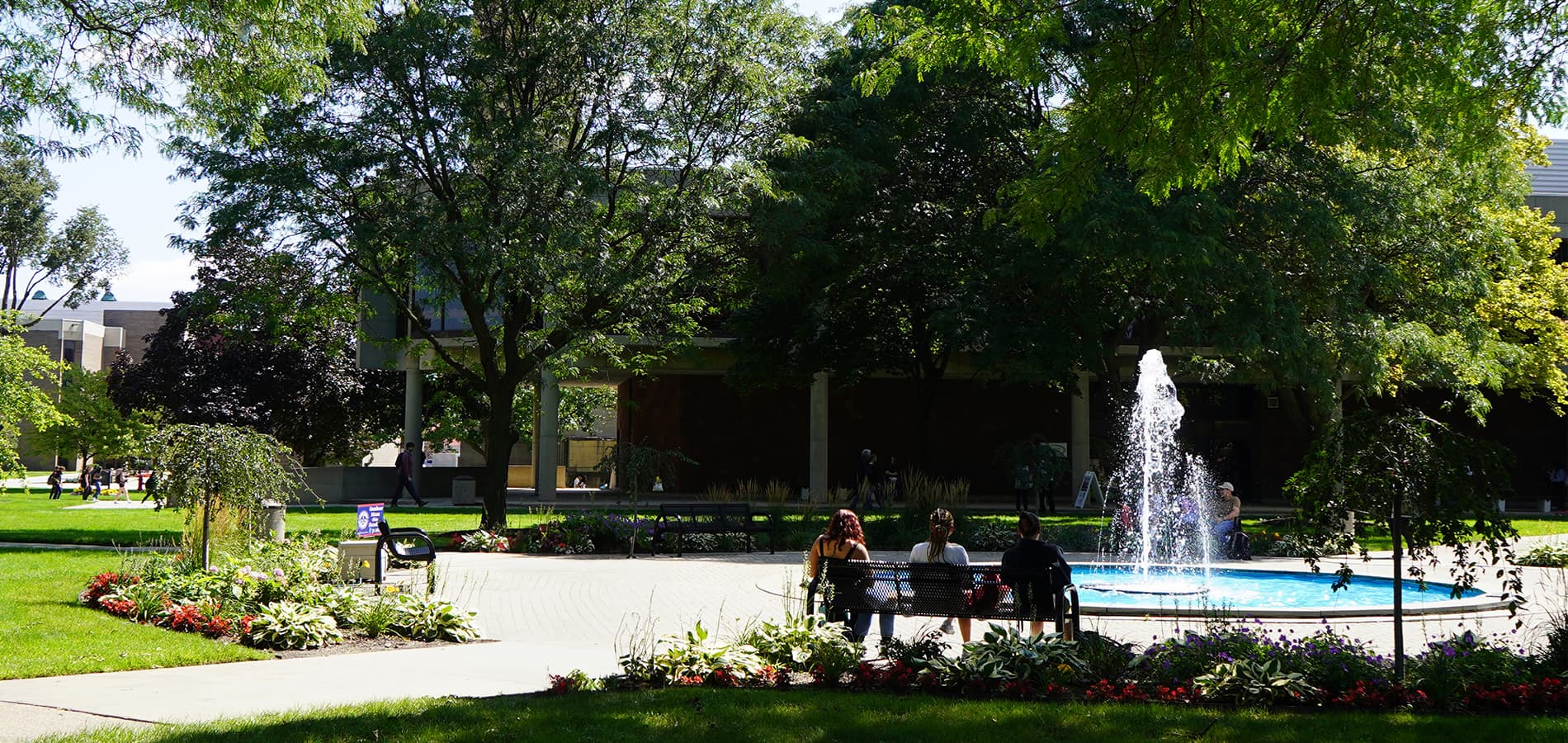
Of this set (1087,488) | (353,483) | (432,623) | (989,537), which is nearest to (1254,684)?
(432,623)

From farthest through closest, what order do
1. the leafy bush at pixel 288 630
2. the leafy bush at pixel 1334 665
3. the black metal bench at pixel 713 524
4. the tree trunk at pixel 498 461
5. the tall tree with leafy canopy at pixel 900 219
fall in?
the tall tree with leafy canopy at pixel 900 219 < the tree trunk at pixel 498 461 < the black metal bench at pixel 713 524 < the leafy bush at pixel 288 630 < the leafy bush at pixel 1334 665

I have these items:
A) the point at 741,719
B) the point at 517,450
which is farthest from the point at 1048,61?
the point at 517,450

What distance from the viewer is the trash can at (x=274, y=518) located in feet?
47.2

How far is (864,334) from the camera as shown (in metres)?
30.9

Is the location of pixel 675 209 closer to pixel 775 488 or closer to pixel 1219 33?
pixel 775 488

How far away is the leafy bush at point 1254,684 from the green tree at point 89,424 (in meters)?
44.2

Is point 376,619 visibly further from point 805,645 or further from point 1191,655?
point 1191,655

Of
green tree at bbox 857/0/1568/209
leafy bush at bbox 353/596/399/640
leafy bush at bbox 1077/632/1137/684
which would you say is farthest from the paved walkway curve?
green tree at bbox 857/0/1568/209

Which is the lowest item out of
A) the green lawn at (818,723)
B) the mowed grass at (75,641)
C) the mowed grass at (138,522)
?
the mowed grass at (138,522)

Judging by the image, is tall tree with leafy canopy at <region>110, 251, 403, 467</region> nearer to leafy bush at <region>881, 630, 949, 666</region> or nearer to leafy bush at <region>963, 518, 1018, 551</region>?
leafy bush at <region>963, 518, 1018, 551</region>

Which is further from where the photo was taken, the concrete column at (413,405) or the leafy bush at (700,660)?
the concrete column at (413,405)

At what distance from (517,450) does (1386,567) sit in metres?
56.4

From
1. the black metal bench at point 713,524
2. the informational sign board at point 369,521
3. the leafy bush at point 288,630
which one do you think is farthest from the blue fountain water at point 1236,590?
the informational sign board at point 369,521

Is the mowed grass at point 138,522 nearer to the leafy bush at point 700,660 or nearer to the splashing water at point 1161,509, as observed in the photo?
the leafy bush at point 700,660
